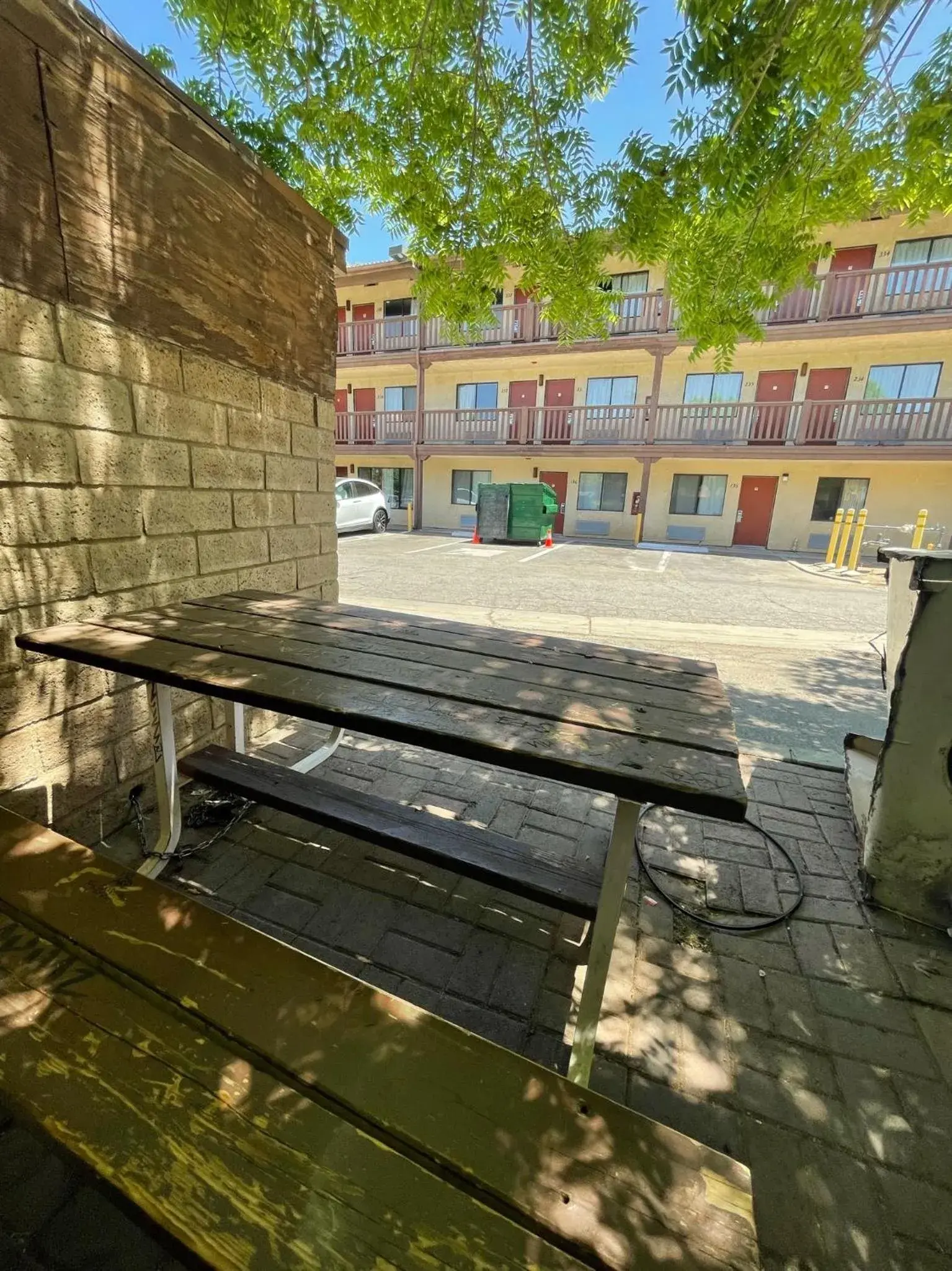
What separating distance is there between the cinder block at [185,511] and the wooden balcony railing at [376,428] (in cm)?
1505

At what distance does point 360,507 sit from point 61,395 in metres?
14.0

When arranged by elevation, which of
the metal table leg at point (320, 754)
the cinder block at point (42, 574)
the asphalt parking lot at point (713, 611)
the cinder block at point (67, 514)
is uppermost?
the cinder block at point (67, 514)

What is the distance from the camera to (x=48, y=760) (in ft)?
6.62

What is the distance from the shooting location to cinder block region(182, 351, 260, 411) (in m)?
2.42

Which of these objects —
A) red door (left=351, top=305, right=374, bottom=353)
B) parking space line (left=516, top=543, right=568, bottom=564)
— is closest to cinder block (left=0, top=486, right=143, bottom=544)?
parking space line (left=516, top=543, right=568, bottom=564)

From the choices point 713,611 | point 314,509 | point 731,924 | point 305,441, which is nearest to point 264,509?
point 314,509

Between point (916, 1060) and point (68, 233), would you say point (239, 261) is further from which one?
point (916, 1060)

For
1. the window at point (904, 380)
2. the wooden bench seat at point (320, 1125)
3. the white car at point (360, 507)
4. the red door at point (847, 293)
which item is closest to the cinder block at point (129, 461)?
the wooden bench seat at point (320, 1125)

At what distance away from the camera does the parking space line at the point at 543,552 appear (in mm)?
11439

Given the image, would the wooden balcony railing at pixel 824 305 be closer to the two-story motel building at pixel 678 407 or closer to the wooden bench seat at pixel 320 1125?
the two-story motel building at pixel 678 407

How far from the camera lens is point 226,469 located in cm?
268

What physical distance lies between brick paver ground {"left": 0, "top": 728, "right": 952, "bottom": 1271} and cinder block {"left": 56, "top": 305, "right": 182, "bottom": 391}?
1.97 m

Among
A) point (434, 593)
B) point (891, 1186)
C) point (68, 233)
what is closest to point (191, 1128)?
point (891, 1186)

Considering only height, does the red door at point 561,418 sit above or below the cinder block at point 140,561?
above
